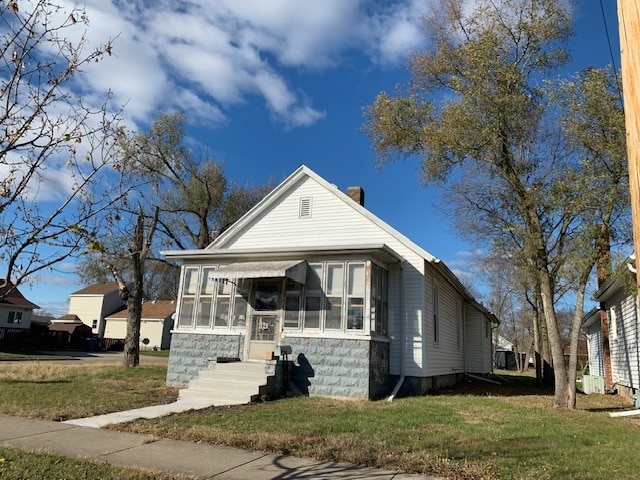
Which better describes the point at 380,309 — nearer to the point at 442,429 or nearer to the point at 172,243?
the point at 442,429

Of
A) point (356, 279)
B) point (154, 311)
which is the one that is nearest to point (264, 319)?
point (356, 279)

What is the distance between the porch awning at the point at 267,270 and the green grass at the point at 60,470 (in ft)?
24.5

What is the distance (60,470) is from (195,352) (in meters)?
9.15

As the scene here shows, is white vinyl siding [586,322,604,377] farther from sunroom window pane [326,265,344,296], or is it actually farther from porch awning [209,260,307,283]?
porch awning [209,260,307,283]

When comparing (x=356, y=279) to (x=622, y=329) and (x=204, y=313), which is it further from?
(x=622, y=329)

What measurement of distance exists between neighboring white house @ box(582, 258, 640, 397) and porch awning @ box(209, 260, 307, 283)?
300 inches

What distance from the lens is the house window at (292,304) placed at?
13.4 meters

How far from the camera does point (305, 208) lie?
16031mm

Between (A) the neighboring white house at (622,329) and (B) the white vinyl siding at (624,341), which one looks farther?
(B) the white vinyl siding at (624,341)

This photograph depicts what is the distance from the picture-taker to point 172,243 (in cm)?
2481

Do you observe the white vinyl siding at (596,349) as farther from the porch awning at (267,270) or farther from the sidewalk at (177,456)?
the sidewalk at (177,456)

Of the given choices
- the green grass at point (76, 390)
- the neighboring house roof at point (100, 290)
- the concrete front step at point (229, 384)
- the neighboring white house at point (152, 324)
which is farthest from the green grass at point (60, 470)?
the neighboring house roof at point (100, 290)

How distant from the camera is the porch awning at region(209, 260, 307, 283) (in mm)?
12719

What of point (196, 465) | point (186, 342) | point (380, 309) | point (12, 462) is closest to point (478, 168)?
point (380, 309)
